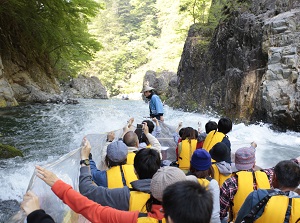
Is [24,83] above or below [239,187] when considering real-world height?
above

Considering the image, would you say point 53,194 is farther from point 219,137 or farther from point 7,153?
point 7,153

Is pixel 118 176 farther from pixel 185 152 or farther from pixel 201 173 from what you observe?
pixel 185 152

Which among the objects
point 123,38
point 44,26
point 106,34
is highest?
point 106,34

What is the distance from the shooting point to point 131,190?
212 centimetres

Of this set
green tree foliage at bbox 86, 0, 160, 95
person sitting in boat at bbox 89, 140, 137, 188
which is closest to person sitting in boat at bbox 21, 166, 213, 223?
person sitting in boat at bbox 89, 140, 137, 188

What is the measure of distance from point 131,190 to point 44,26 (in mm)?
14875

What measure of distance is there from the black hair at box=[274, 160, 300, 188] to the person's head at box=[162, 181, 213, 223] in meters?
0.95

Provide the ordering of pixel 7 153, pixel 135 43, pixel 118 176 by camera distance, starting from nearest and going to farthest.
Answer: pixel 118 176, pixel 7 153, pixel 135 43

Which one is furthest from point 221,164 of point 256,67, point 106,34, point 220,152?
point 106,34

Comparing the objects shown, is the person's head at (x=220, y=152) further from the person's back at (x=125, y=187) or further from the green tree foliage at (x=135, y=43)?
the green tree foliage at (x=135, y=43)

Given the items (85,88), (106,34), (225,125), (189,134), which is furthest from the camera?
(106,34)

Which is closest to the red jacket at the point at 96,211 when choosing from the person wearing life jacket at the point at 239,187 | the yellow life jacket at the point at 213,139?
the person wearing life jacket at the point at 239,187

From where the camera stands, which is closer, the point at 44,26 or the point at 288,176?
the point at 288,176

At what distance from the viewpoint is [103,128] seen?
10758mm
